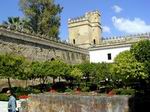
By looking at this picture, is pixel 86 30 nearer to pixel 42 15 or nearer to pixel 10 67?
pixel 42 15

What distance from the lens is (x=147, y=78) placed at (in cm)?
2142

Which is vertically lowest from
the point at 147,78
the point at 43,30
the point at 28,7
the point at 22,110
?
the point at 22,110

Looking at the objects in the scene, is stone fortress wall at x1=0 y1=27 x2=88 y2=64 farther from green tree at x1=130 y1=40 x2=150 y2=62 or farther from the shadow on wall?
the shadow on wall

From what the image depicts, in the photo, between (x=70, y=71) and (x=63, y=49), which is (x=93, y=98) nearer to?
(x=70, y=71)

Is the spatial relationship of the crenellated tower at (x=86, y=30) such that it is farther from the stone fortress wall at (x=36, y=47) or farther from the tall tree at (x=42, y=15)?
the tall tree at (x=42, y=15)

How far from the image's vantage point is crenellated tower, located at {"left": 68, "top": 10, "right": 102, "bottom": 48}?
44000 mm

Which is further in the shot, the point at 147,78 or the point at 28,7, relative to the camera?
the point at 28,7

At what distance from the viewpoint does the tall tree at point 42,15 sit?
3778 centimetres

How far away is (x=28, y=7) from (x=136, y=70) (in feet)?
66.1

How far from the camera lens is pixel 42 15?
37.9m

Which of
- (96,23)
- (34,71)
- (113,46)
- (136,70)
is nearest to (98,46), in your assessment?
(113,46)

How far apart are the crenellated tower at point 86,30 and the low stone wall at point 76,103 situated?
28102 mm

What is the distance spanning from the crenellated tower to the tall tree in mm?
6351

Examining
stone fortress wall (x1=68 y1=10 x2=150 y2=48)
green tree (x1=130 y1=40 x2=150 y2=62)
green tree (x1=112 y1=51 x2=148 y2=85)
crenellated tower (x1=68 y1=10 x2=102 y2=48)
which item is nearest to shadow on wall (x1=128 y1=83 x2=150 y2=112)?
green tree (x1=130 y1=40 x2=150 y2=62)
